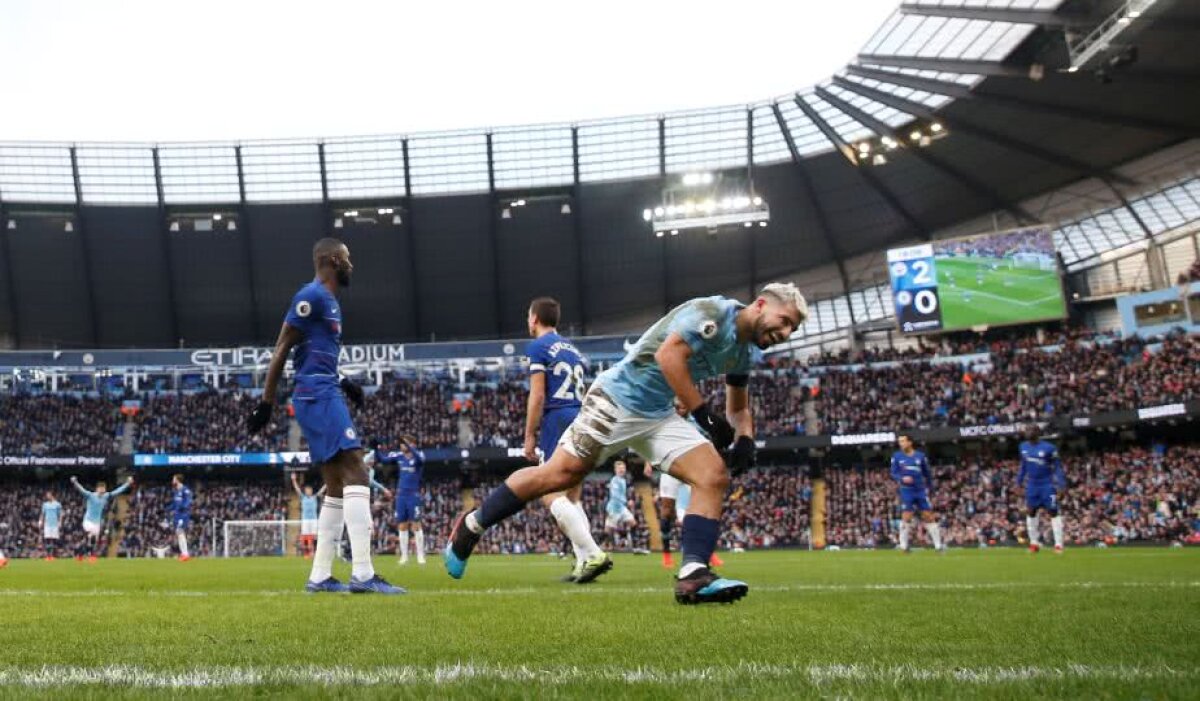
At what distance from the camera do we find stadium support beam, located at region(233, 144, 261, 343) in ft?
140

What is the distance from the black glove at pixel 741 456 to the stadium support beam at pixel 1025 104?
33.2 metres

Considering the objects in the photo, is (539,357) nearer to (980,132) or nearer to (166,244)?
(980,132)

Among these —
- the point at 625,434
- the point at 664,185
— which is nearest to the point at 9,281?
the point at 664,185

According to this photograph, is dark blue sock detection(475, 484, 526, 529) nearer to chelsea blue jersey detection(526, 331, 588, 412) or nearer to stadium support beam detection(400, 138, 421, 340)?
chelsea blue jersey detection(526, 331, 588, 412)

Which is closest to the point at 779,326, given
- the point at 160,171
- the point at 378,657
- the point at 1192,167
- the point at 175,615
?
the point at 378,657

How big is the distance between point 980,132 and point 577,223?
1835cm

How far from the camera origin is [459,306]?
48250 mm

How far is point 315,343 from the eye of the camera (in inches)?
281

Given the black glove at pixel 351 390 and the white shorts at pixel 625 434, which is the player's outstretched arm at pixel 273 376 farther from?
the white shorts at pixel 625 434

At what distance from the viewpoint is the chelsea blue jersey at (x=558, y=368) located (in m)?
8.75

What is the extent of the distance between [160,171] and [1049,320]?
1618 inches

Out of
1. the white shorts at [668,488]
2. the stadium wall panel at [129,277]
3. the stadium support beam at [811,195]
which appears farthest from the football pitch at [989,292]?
the stadium wall panel at [129,277]

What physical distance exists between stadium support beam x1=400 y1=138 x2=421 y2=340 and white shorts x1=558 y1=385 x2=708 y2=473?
3821cm

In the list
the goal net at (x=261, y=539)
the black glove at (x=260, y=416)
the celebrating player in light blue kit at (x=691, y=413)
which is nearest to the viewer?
the celebrating player in light blue kit at (x=691, y=413)
